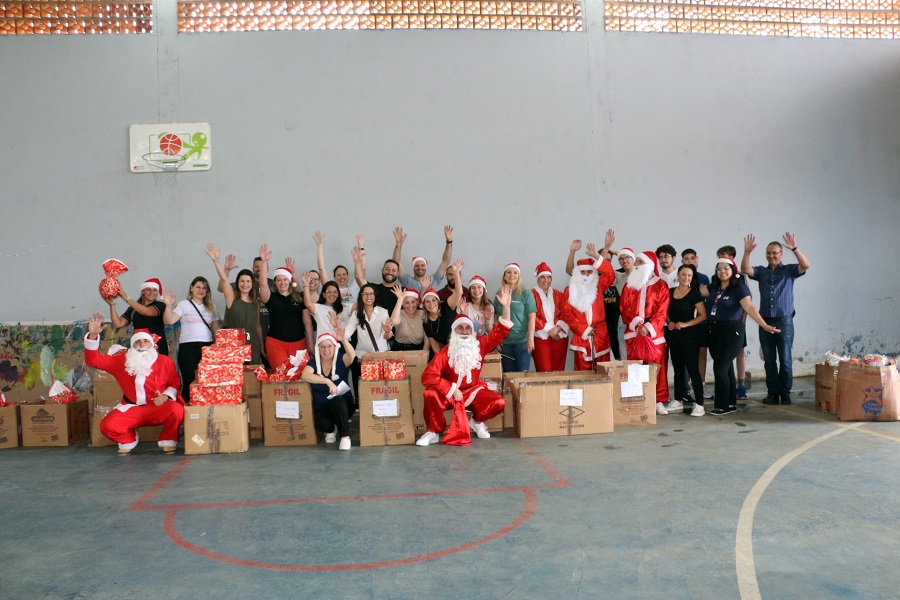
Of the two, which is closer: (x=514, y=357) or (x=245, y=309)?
(x=245, y=309)

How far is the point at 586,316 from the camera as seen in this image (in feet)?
24.2

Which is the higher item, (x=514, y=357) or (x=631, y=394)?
(x=514, y=357)

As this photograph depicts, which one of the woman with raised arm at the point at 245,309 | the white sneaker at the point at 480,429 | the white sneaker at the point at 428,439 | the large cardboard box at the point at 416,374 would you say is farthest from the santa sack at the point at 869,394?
the woman with raised arm at the point at 245,309

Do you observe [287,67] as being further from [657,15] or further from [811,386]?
[811,386]

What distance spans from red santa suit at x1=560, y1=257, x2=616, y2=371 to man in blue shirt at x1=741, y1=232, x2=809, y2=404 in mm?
1805

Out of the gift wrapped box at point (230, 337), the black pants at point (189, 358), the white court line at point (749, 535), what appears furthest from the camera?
the black pants at point (189, 358)

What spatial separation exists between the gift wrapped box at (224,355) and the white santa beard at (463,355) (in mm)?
1812

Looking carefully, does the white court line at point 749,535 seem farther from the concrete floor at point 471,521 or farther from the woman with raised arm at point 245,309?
the woman with raised arm at point 245,309

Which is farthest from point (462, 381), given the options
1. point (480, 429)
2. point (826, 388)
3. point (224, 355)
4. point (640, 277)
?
point (826, 388)

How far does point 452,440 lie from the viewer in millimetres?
5922

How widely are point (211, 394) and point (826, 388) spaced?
5.86 metres

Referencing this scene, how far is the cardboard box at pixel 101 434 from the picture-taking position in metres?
6.22

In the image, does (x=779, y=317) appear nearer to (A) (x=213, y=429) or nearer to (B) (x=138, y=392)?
(A) (x=213, y=429)

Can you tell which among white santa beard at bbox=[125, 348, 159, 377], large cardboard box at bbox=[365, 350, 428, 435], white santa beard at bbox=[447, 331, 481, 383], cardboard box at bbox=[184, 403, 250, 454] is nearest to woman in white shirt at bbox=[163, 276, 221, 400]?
white santa beard at bbox=[125, 348, 159, 377]
